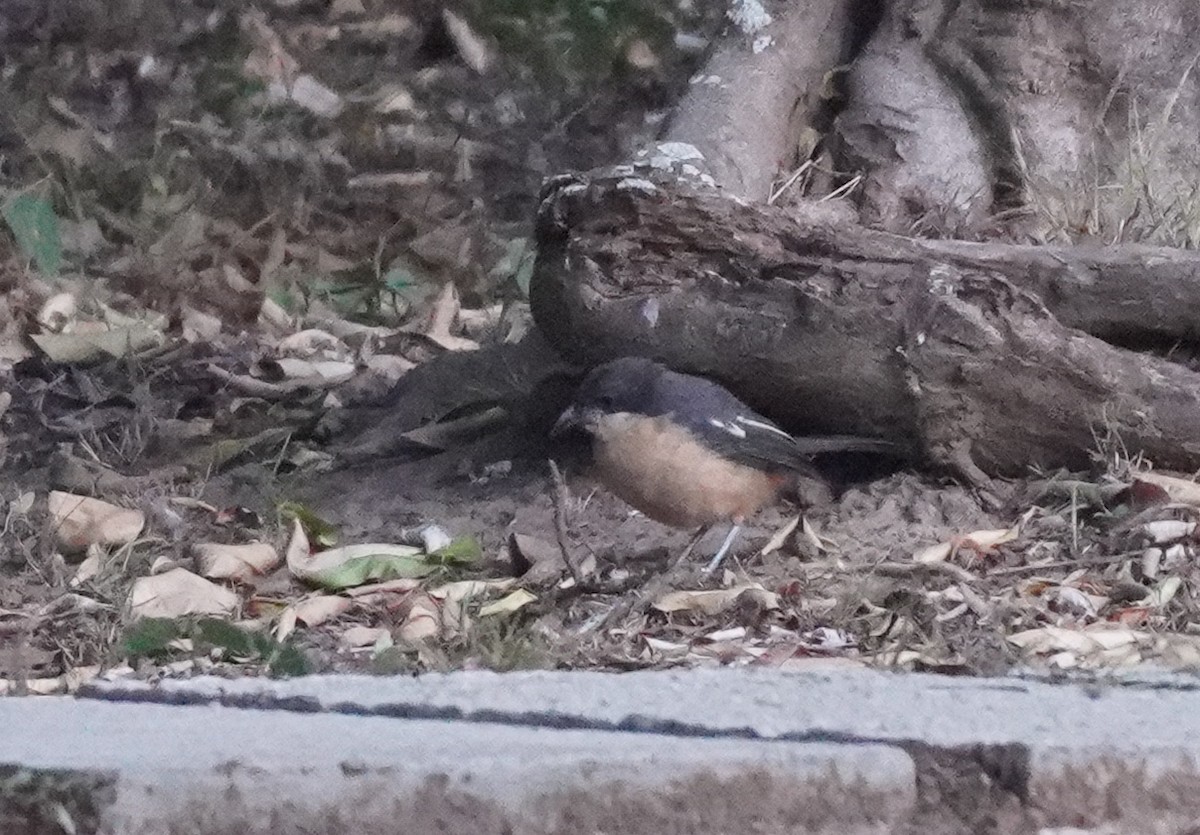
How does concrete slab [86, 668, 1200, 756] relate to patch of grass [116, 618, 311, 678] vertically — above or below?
above

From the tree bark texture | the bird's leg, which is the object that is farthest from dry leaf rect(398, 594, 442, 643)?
the tree bark texture

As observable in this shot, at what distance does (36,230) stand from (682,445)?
3.81 metres

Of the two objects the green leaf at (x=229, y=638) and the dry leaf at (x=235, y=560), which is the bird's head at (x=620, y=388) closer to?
the dry leaf at (x=235, y=560)

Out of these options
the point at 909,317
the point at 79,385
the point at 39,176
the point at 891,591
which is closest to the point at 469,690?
the point at 891,591

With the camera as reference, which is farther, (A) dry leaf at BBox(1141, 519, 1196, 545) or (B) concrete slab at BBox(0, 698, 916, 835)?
(A) dry leaf at BBox(1141, 519, 1196, 545)

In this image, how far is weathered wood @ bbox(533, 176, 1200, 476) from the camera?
4.32 meters

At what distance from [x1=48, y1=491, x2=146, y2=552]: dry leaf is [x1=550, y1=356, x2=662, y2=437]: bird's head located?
123 cm

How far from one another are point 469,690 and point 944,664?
1050mm

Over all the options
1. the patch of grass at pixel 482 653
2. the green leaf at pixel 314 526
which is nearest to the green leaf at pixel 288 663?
the patch of grass at pixel 482 653

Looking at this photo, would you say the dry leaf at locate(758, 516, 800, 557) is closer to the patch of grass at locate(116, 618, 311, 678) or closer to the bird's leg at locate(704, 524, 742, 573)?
the bird's leg at locate(704, 524, 742, 573)

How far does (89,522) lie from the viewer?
4.57 metres

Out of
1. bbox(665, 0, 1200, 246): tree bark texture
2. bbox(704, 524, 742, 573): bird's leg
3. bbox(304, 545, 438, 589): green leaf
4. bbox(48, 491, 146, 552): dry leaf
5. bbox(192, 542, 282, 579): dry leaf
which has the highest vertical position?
bbox(665, 0, 1200, 246): tree bark texture

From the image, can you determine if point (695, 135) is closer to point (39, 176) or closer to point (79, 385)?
point (79, 385)

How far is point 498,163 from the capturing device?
8.58 m
